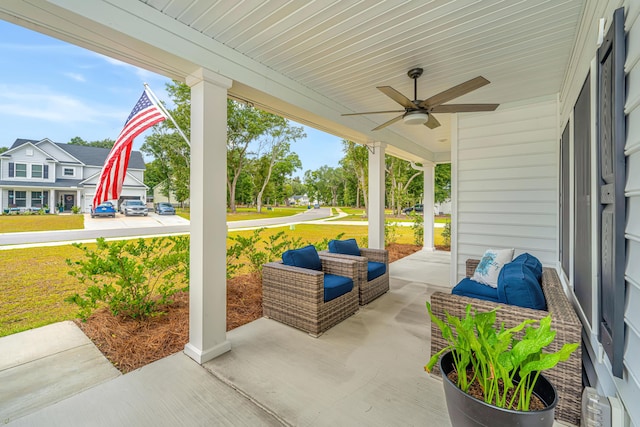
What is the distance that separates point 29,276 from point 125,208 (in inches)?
239

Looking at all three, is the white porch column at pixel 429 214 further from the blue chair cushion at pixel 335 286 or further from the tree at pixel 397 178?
the tree at pixel 397 178

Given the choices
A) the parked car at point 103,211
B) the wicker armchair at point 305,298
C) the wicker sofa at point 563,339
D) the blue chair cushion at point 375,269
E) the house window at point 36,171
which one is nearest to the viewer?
the wicker sofa at point 563,339

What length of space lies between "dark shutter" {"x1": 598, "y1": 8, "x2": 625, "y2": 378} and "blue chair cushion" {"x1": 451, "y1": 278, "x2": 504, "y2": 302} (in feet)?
3.97

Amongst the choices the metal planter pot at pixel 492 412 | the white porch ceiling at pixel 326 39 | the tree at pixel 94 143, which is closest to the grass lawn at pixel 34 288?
the tree at pixel 94 143

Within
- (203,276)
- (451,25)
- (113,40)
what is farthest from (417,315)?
(113,40)

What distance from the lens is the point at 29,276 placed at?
396cm

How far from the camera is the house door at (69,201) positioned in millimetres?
4617

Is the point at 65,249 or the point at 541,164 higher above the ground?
the point at 541,164

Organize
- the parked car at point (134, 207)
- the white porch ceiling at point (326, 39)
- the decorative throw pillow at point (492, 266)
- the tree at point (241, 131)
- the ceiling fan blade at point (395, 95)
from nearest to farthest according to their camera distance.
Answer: the white porch ceiling at point (326, 39), the ceiling fan blade at point (395, 95), the decorative throw pillow at point (492, 266), the parked car at point (134, 207), the tree at point (241, 131)

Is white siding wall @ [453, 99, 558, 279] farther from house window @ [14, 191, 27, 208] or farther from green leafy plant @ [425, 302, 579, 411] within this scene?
house window @ [14, 191, 27, 208]

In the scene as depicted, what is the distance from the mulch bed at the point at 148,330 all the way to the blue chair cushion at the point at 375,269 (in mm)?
1582

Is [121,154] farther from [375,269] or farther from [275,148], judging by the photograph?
[275,148]

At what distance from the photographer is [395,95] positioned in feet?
8.67

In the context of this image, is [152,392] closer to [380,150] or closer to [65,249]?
[380,150]
